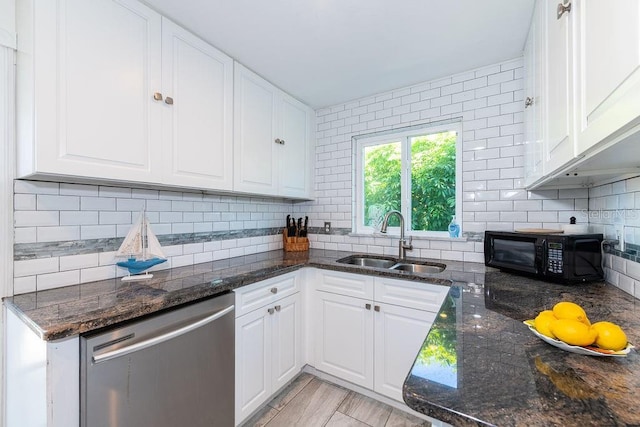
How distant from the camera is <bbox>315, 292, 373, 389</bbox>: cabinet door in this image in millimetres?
1822

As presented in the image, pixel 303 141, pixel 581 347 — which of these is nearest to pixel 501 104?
pixel 303 141

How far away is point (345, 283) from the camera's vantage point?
1.90 m

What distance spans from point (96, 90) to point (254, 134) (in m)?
0.97

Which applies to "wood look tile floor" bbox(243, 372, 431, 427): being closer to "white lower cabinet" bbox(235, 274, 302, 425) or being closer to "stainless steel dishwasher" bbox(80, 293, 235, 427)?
"white lower cabinet" bbox(235, 274, 302, 425)

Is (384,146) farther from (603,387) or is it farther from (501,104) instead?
(603,387)

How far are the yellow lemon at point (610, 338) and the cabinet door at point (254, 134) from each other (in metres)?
1.83

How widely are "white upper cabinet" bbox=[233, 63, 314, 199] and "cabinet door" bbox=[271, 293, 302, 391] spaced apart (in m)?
0.87

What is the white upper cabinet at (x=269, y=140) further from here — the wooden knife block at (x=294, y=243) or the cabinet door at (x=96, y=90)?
the cabinet door at (x=96, y=90)

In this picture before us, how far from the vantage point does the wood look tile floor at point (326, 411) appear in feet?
5.35

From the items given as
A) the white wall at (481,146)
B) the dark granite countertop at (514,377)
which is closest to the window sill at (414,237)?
the white wall at (481,146)

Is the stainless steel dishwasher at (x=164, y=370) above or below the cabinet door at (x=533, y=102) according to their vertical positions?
below

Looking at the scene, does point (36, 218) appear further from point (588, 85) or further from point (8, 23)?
point (588, 85)

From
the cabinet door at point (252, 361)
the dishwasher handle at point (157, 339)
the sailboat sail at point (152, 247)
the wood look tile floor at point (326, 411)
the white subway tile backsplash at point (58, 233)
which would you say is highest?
the white subway tile backsplash at point (58, 233)

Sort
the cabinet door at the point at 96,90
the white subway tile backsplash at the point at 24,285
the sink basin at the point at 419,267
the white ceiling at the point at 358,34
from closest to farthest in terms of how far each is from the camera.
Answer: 1. the cabinet door at the point at 96,90
2. the white subway tile backsplash at the point at 24,285
3. the white ceiling at the point at 358,34
4. the sink basin at the point at 419,267
